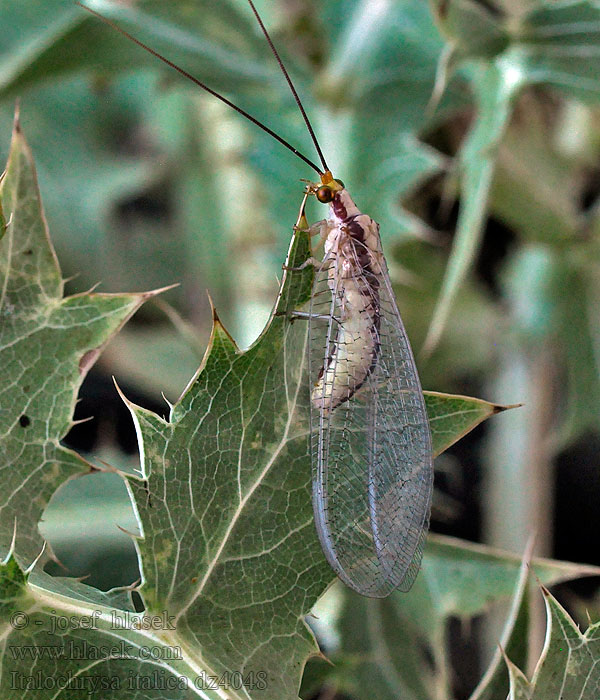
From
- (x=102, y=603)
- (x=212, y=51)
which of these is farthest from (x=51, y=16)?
(x=102, y=603)

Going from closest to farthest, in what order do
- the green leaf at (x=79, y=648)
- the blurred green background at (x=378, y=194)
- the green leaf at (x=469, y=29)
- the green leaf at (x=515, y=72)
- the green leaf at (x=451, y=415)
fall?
the green leaf at (x=79, y=648) → the green leaf at (x=451, y=415) → the green leaf at (x=469, y=29) → the green leaf at (x=515, y=72) → the blurred green background at (x=378, y=194)

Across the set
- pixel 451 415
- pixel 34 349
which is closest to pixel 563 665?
pixel 451 415

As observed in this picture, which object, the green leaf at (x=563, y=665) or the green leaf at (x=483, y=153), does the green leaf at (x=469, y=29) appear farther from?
the green leaf at (x=563, y=665)

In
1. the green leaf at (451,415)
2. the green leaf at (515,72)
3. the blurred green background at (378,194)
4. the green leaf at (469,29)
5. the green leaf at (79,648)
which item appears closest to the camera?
the green leaf at (79,648)

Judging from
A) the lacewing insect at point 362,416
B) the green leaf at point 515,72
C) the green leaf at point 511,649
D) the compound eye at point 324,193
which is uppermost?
the green leaf at point 515,72

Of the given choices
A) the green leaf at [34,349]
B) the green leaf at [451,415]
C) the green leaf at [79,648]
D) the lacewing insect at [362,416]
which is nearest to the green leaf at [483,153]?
the lacewing insect at [362,416]

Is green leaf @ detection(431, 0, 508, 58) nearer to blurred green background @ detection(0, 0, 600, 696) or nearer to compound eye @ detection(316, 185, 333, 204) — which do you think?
blurred green background @ detection(0, 0, 600, 696)

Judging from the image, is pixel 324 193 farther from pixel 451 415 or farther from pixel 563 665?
pixel 563 665
